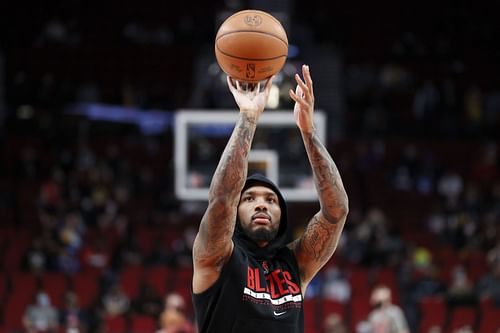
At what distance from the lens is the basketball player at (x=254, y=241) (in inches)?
154

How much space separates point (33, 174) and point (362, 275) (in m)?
6.52

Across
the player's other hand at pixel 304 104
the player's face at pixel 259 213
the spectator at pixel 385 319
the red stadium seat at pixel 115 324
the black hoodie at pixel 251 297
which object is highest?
the player's other hand at pixel 304 104

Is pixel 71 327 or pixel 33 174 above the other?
pixel 33 174

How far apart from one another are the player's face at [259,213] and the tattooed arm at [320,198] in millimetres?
208

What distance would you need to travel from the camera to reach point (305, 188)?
12.0m

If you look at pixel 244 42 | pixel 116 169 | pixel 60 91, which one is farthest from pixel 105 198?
pixel 244 42

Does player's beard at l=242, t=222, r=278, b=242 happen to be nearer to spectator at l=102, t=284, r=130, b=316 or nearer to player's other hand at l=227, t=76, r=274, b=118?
player's other hand at l=227, t=76, r=274, b=118

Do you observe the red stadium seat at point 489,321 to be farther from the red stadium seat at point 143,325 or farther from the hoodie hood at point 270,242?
the hoodie hood at point 270,242

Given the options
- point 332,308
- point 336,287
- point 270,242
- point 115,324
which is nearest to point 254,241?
point 270,242

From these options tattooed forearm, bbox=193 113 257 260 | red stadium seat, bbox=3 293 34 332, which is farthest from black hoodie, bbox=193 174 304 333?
red stadium seat, bbox=3 293 34 332

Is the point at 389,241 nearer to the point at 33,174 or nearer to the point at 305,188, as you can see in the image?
the point at 305,188

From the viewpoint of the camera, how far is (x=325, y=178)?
421 centimetres

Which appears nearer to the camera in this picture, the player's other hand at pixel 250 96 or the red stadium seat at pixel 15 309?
the player's other hand at pixel 250 96

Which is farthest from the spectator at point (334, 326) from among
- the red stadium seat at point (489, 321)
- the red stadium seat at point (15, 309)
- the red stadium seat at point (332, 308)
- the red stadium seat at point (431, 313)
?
the red stadium seat at point (15, 309)
